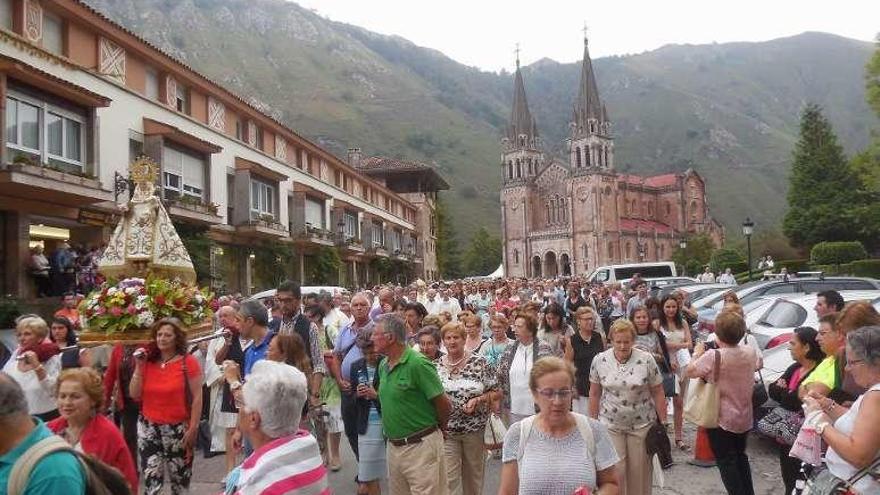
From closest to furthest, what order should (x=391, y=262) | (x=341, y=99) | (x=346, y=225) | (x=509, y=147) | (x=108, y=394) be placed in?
(x=108, y=394)
(x=346, y=225)
(x=391, y=262)
(x=509, y=147)
(x=341, y=99)

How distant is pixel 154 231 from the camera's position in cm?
845

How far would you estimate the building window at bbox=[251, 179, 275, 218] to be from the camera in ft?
102

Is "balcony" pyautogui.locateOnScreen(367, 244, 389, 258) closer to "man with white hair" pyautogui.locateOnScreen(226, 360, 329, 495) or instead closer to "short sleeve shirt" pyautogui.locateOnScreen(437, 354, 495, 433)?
"short sleeve shirt" pyautogui.locateOnScreen(437, 354, 495, 433)

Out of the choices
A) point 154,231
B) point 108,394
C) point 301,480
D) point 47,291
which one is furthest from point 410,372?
point 47,291

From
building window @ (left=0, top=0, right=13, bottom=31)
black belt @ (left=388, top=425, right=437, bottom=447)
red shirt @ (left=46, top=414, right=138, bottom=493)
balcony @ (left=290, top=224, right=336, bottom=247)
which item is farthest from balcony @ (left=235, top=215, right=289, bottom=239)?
red shirt @ (left=46, top=414, right=138, bottom=493)

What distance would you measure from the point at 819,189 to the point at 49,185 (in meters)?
50.6

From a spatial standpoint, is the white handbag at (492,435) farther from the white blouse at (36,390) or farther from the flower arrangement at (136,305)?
the white blouse at (36,390)

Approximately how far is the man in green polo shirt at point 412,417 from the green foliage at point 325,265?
111ft

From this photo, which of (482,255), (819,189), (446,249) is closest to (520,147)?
(482,255)

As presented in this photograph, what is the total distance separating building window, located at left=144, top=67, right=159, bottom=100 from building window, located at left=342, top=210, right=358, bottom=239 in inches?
736

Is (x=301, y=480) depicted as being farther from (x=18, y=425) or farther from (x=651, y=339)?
(x=651, y=339)

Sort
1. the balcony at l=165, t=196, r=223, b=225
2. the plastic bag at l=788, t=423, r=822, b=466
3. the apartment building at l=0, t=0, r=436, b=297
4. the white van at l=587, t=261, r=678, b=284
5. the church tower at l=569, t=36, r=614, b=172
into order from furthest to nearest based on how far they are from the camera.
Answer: the church tower at l=569, t=36, r=614, b=172 < the white van at l=587, t=261, r=678, b=284 < the balcony at l=165, t=196, r=223, b=225 < the apartment building at l=0, t=0, r=436, b=297 < the plastic bag at l=788, t=423, r=822, b=466

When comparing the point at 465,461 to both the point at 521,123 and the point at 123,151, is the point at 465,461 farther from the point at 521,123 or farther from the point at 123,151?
the point at 521,123

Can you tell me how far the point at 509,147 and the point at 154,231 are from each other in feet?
306
